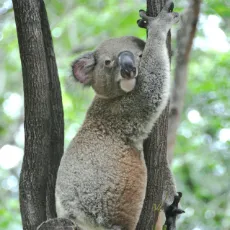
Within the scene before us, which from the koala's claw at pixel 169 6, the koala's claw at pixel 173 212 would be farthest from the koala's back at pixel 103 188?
the koala's claw at pixel 169 6

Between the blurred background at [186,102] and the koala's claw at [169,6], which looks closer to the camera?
the koala's claw at [169,6]

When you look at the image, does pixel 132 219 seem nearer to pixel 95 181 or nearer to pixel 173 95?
pixel 95 181

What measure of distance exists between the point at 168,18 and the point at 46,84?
1046mm

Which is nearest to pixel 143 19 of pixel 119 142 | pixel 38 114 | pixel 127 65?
pixel 127 65

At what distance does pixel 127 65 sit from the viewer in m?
3.70

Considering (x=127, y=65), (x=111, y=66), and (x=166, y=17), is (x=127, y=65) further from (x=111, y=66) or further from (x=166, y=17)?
(x=166, y=17)

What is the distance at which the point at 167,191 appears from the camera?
414 cm

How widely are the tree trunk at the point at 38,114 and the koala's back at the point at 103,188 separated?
7.6 inches

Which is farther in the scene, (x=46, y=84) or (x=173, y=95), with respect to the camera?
(x=173, y=95)

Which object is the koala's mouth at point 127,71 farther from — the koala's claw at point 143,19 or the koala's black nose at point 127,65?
the koala's claw at point 143,19

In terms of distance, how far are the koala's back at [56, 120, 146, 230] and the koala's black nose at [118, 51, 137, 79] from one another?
557 millimetres

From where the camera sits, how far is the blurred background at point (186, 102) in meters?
6.79

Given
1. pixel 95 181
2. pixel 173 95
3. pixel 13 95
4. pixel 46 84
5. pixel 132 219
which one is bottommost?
pixel 132 219

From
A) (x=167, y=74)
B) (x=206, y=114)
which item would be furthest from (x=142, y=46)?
(x=206, y=114)
